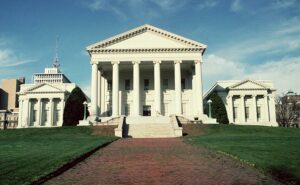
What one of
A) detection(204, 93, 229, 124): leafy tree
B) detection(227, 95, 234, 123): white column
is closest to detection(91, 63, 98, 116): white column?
detection(204, 93, 229, 124): leafy tree

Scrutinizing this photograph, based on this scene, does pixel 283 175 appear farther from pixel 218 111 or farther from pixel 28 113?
pixel 28 113

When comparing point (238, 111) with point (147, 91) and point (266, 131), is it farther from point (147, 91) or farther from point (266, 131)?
point (266, 131)

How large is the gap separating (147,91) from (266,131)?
2521cm

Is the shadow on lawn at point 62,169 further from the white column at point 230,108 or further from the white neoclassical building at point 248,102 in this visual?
the white neoclassical building at point 248,102

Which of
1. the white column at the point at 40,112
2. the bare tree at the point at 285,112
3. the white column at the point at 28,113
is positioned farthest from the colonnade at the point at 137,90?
the bare tree at the point at 285,112

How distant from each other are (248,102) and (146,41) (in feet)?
90.8

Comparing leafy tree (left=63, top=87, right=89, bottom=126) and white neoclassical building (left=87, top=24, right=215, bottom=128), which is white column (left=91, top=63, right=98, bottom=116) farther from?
leafy tree (left=63, top=87, right=89, bottom=126)

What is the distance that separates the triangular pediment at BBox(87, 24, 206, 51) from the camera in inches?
2073

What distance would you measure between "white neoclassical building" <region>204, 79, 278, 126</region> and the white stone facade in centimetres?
3274

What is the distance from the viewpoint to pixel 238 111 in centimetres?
6719

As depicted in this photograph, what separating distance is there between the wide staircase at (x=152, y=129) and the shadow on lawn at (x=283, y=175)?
2346 centimetres

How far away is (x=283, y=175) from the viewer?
11109mm

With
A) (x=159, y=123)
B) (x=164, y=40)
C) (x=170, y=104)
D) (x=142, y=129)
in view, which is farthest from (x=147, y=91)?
(x=142, y=129)

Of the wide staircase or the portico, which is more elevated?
the portico
